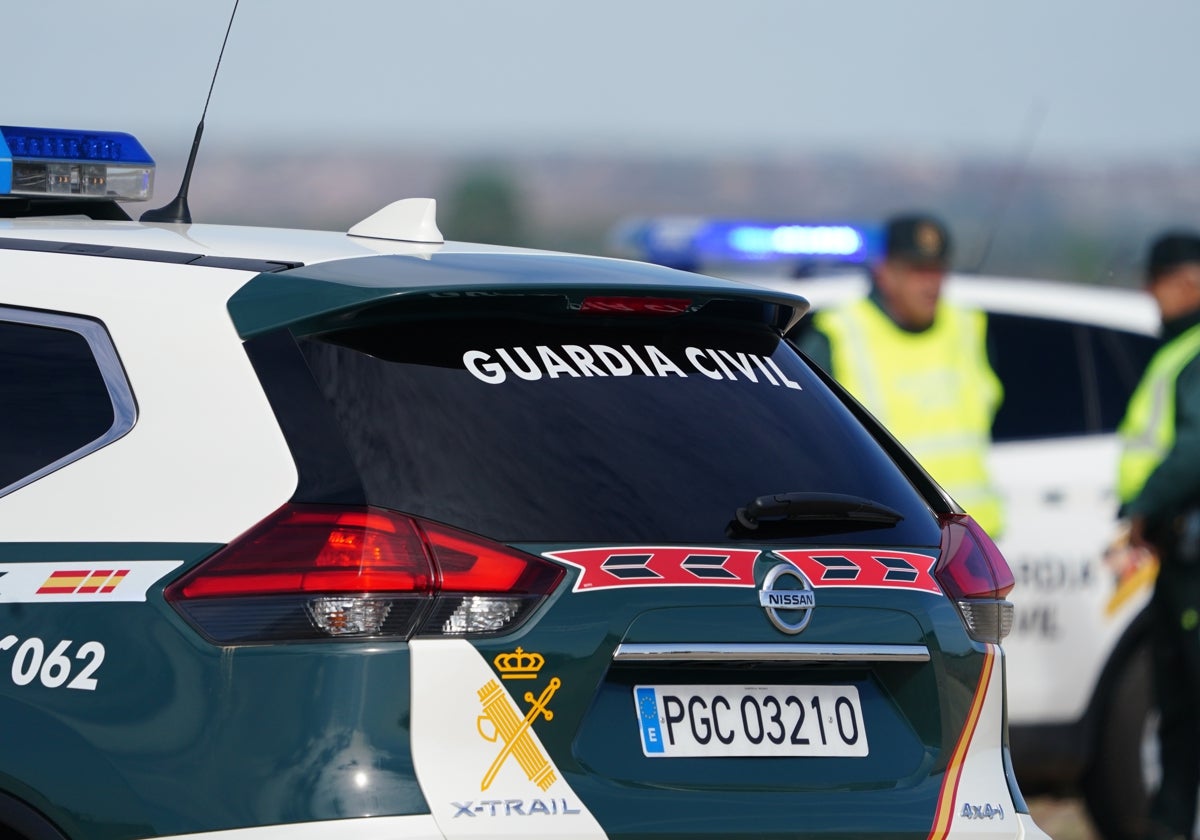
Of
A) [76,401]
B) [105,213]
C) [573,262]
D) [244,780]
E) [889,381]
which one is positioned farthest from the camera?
[889,381]

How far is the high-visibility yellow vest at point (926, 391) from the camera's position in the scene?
22.2 feet

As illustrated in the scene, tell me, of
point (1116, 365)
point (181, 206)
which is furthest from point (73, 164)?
point (1116, 365)

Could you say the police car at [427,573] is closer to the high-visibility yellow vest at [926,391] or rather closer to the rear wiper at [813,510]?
the rear wiper at [813,510]

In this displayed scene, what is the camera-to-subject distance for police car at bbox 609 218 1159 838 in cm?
672

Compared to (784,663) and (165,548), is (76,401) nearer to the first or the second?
(165,548)

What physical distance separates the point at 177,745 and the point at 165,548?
0.92 feet

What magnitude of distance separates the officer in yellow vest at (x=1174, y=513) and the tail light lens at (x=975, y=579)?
8.63 ft

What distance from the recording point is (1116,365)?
7039 mm

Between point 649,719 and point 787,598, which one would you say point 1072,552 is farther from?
point 649,719

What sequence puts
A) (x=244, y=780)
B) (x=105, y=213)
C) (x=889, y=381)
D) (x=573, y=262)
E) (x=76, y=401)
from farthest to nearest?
(x=889, y=381) < (x=105, y=213) < (x=573, y=262) < (x=76, y=401) < (x=244, y=780)

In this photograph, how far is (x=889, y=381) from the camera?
6.82 meters

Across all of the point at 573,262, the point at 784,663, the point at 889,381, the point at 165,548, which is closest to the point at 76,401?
the point at 165,548

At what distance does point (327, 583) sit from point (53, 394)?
55 cm

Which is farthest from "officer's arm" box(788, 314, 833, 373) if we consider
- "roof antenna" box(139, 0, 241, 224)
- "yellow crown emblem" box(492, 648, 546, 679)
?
"yellow crown emblem" box(492, 648, 546, 679)
